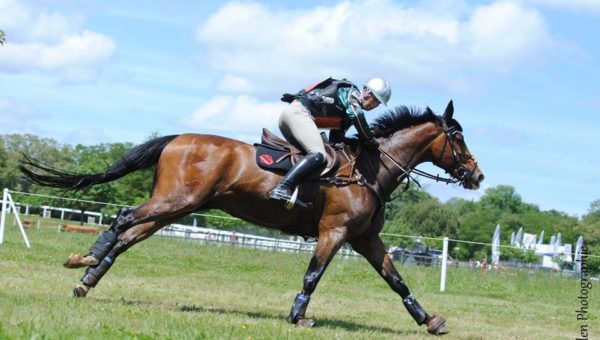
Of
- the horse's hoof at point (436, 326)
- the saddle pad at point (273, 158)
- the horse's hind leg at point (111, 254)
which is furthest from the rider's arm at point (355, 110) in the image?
the horse's hind leg at point (111, 254)

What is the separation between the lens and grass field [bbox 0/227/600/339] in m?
7.41

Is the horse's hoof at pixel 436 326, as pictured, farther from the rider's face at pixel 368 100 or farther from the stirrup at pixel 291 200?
the rider's face at pixel 368 100

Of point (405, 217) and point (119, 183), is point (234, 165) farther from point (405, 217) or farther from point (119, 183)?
point (405, 217)

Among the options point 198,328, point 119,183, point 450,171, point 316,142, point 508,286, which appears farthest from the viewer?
point 119,183

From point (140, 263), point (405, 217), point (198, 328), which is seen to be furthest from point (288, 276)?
point (405, 217)

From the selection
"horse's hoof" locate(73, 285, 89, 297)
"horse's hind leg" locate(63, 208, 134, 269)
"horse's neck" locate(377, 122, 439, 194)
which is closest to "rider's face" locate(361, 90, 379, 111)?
"horse's neck" locate(377, 122, 439, 194)

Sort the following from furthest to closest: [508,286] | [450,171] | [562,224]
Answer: [562,224]
[508,286]
[450,171]

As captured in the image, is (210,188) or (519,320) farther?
(519,320)

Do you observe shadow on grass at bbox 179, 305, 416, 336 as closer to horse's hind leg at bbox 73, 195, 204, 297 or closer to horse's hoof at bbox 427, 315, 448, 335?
horse's hoof at bbox 427, 315, 448, 335

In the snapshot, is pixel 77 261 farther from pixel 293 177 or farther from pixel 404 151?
pixel 404 151

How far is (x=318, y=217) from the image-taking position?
366 inches

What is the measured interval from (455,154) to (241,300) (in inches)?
161

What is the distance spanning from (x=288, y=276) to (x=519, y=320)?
22.4 feet

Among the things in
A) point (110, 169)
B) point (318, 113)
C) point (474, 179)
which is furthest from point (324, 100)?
point (110, 169)
